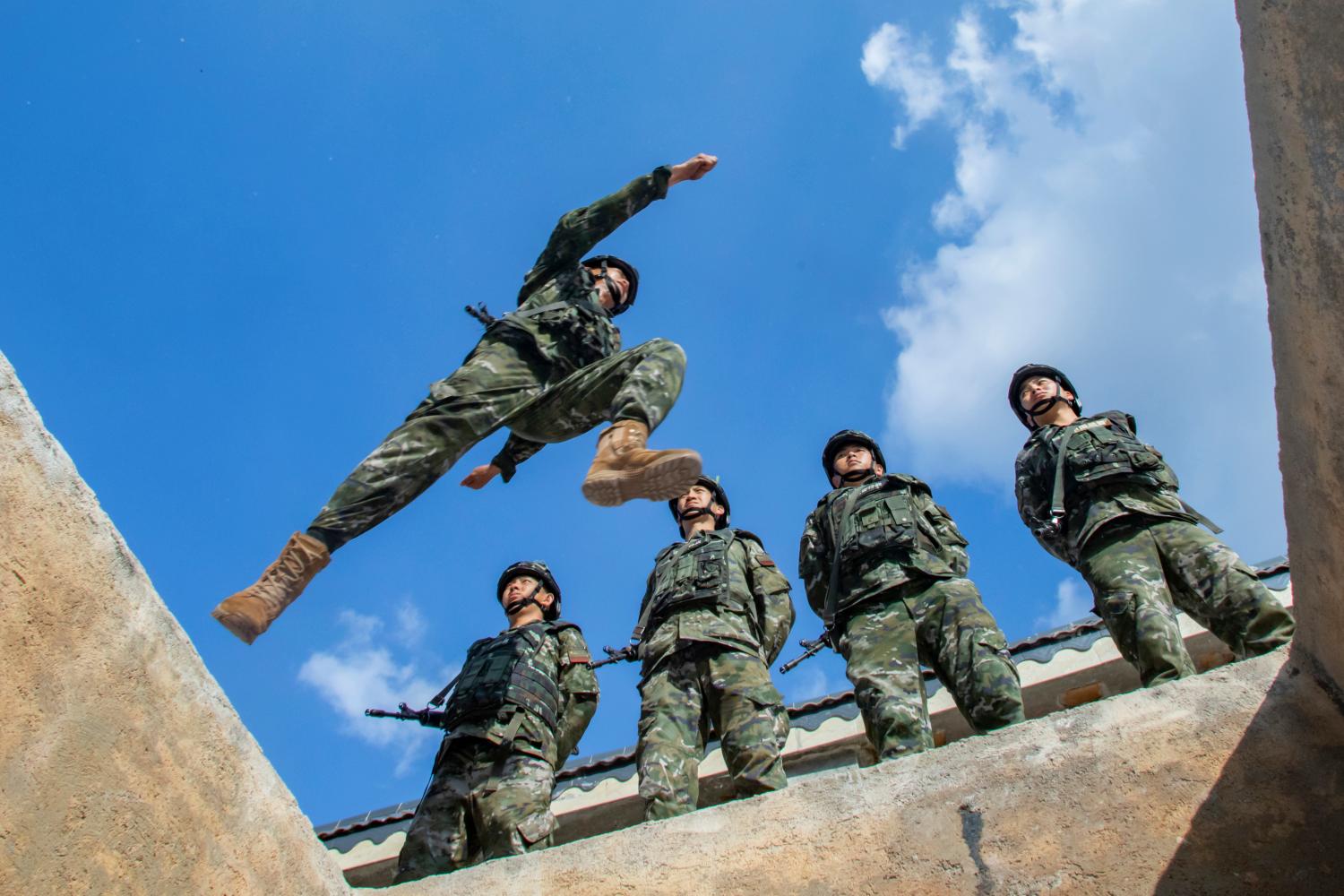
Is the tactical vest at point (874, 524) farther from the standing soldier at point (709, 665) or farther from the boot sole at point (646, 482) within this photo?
the boot sole at point (646, 482)

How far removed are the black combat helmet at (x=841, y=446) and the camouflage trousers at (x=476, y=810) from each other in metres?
2.00

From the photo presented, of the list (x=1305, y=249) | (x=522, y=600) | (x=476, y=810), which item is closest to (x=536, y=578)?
(x=522, y=600)

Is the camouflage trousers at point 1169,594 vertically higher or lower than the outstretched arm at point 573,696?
lower

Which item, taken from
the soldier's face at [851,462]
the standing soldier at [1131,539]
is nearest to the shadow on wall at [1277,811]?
the standing soldier at [1131,539]

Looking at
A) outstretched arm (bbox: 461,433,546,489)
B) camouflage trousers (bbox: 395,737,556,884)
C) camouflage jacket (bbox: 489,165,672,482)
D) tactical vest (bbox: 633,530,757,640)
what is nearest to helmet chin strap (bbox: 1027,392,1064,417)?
→ tactical vest (bbox: 633,530,757,640)

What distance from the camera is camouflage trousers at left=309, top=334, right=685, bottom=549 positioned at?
480cm

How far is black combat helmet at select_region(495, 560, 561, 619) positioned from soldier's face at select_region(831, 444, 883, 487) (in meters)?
1.68

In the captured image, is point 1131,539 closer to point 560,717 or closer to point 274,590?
point 560,717

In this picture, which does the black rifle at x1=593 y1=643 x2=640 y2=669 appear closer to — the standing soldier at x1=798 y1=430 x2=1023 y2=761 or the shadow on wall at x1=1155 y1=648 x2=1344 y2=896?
the standing soldier at x1=798 y1=430 x2=1023 y2=761

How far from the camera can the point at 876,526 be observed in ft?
18.2

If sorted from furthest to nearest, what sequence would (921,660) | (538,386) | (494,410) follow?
(538,386), (494,410), (921,660)

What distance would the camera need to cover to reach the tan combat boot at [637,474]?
13.8 ft

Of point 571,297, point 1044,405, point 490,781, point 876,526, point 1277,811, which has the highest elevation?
point 571,297

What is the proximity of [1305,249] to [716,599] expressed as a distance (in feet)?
11.3
